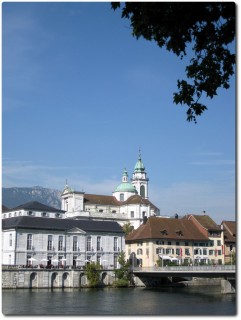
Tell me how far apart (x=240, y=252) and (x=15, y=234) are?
4312 centimetres

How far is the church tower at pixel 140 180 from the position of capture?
382 ft

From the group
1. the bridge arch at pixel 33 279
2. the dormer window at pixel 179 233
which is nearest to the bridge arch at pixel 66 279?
the bridge arch at pixel 33 279

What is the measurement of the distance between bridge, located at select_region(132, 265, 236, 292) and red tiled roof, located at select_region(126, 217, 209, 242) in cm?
813

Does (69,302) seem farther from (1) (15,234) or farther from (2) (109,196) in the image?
(2) (109,196)

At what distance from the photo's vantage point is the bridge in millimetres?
43375

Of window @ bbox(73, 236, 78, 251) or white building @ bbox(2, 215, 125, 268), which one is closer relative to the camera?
white building @ bbox(2, 215, 125, 268)

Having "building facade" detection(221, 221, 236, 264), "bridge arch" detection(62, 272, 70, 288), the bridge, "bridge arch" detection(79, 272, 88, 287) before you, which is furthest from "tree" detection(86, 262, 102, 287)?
"building facade" detection(221, 221, 236, 264)

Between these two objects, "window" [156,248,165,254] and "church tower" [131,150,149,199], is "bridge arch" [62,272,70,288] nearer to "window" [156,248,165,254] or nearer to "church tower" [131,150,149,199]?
"window" [156,248,165,254]

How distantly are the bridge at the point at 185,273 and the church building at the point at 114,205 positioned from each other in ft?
107

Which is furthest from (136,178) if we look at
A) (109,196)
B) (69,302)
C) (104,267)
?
(69,302)

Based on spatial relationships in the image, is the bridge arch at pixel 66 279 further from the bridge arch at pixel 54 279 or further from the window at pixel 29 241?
the window at pixel 29 241

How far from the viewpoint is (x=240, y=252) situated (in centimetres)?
1053

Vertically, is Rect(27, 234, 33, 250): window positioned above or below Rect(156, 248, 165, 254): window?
above

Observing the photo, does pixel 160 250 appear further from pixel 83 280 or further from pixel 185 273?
pixel 185 273
